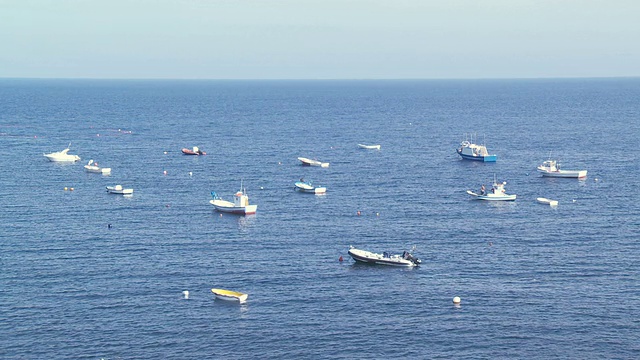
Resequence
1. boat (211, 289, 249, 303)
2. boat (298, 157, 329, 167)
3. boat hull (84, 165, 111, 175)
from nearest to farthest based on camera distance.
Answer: boat (211, 289, 249, 303) < boat hull (84, 165, 111, 175) < boat (298, 157, 329, 167)

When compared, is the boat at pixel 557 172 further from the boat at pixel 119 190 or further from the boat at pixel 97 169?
the boat at pixel 97 169

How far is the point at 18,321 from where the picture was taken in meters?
91.1

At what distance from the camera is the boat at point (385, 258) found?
111 metres

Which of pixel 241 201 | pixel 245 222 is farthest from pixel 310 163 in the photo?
pixel 245 222

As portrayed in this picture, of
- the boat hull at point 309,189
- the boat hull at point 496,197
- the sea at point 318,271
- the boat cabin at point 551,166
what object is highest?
the boat cabin at point 551,166

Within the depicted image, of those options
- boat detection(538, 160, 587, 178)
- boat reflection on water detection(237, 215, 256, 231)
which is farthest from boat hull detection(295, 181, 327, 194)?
Result: boat detection(538, 160, 587, 178)

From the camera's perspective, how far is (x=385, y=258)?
112m

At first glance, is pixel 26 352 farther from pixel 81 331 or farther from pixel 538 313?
pixel 538 313

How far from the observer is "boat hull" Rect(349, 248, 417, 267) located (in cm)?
11119

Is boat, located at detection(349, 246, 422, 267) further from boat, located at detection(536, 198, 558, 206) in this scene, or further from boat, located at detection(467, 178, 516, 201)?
boat, located at detection(536, 198, 558, 206)

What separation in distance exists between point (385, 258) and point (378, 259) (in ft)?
3.21

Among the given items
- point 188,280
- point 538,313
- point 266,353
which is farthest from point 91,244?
point 538,313

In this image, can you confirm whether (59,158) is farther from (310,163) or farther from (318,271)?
(318,271)

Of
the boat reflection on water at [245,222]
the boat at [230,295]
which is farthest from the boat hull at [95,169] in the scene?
the boat at [230,295]
